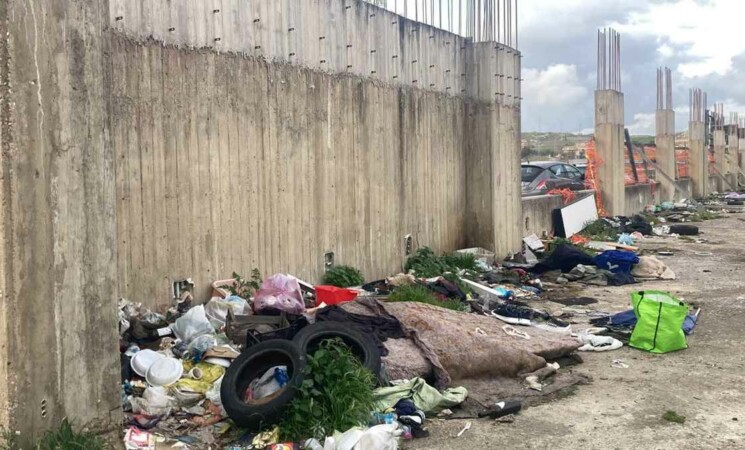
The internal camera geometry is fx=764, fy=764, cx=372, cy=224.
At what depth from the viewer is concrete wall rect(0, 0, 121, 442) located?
3869 mm

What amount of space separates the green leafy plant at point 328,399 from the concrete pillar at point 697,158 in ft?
95.9

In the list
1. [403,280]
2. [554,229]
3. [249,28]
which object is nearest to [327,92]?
[249,28]

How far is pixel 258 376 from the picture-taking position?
17.4 ft

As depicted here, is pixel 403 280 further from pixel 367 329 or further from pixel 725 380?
pixel 725 380

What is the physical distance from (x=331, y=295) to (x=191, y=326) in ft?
6.37

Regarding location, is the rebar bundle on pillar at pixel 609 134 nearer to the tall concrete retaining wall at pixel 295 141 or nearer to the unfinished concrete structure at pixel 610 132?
the unfinished concrete structure at pixel 610 132

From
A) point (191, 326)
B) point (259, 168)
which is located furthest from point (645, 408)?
point (259, 168)

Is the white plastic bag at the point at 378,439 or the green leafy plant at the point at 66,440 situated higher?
the green leafy plant at the point at 66,440

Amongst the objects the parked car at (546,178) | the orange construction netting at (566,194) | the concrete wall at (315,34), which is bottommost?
the orange construction netting at (566,194)

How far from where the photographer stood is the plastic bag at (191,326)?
6.33 meters

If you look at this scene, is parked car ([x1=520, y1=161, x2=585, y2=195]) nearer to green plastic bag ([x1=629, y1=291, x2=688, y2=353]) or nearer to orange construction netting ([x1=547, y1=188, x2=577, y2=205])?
Result: orange construction netting ([x1=547, y1=188, x2=577, y2=205])

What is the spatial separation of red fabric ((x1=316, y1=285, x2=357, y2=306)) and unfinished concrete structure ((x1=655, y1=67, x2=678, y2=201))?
2114cm

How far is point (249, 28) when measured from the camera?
7738 millimetres

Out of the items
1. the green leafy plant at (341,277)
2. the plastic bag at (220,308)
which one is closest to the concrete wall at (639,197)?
the green leafy plant at (341,277)
